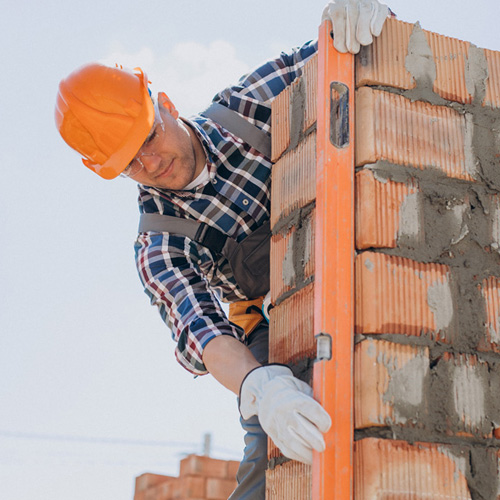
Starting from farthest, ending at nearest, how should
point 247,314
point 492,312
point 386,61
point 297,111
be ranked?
point 247,314, point 297,111, point 386,61, point 492,312

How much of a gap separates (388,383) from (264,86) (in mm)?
1504

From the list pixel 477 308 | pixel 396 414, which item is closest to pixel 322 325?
pixel 396 414

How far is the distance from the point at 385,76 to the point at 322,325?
2.61 ft

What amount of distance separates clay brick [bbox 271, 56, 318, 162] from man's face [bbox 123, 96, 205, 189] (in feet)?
1.31

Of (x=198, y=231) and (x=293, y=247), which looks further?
(x=198, y=231)

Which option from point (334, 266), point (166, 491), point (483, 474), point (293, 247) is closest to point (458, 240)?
point (334, 266)

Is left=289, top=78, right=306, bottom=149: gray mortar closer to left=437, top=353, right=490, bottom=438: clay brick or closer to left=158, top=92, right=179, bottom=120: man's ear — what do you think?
left=158, top=92, right=179, bottom=120: man's ear

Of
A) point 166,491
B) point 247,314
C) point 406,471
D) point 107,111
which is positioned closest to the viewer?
point 406,471

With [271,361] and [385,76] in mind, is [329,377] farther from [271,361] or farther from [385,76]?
[385,76]

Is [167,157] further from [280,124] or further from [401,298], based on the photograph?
[401,298]

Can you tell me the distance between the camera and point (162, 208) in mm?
3234

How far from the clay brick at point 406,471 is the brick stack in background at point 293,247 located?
0.73ft

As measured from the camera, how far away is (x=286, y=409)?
6.79 ft

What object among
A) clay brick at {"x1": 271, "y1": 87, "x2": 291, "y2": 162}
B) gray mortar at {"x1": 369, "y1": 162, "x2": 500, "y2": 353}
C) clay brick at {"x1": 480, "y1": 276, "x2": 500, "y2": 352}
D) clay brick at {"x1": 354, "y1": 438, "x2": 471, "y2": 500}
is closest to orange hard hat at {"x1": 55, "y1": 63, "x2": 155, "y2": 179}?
clay brick at {"x1": 271, "y1": 87, "x2": 291, "y2": 162}
